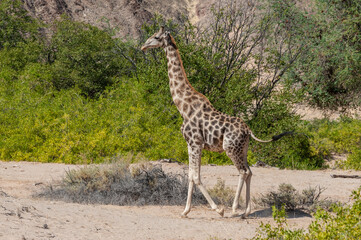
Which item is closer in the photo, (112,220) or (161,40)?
(112,220)

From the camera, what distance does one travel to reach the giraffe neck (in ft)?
24.5

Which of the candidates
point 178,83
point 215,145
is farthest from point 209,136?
point 178,83

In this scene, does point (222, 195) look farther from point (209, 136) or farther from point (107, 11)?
point (107, 11)

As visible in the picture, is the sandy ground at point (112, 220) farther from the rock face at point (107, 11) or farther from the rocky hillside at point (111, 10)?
the rock face at point (107, 11)

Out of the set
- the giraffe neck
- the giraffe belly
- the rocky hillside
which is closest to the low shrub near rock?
the giraffe belly

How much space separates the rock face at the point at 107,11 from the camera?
4181 cm

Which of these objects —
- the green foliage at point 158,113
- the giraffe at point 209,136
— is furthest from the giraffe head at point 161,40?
the green foliage at point 158,113

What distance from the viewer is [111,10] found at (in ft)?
147

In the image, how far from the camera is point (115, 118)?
13.9 metres

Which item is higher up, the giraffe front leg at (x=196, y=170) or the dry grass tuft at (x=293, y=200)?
the giraffe front leg at (x=196, y=170)

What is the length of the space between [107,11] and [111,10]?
1.99ft

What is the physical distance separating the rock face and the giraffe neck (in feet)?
110

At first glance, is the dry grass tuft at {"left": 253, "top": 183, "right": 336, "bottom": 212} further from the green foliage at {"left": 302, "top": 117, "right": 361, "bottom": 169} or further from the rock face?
the rock face

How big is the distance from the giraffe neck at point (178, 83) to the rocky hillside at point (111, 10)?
108 feet
